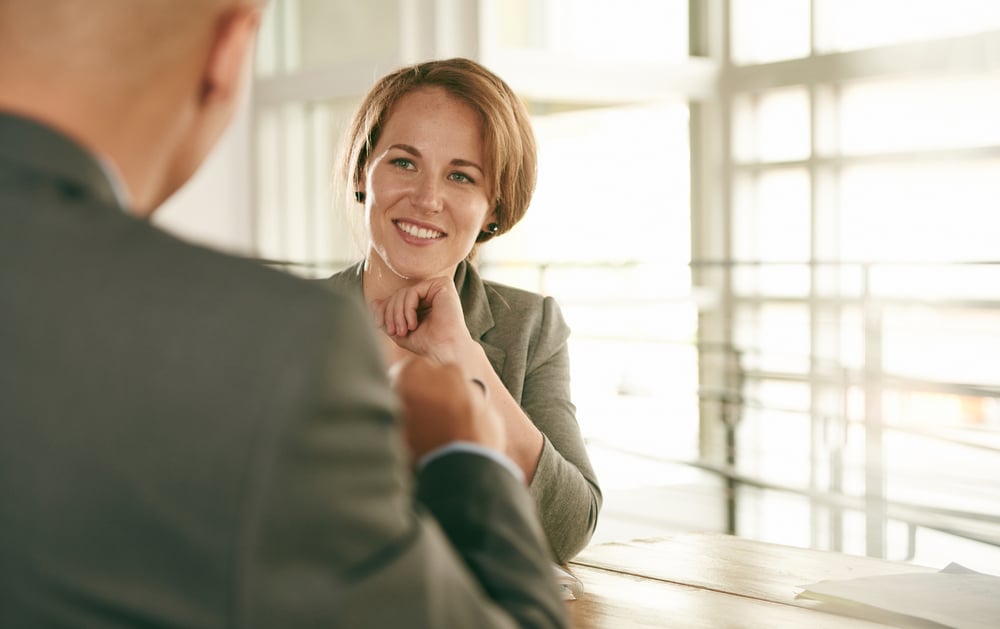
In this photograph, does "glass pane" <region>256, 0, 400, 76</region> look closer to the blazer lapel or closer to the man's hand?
the blazer lapel

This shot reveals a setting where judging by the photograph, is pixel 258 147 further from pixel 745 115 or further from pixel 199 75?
pixel 199 75

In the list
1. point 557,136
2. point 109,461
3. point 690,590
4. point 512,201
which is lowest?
→ point 690,590

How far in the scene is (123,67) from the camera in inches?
22.4

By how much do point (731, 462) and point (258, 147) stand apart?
13.4ft

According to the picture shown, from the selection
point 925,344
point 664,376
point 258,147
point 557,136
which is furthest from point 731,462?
point 258,147

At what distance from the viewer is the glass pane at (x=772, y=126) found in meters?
6.59

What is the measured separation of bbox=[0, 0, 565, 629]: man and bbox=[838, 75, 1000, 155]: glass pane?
19.9 ft

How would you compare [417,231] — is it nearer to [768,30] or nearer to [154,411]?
[154,411]

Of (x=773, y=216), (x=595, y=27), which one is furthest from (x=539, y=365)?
(x=773, y=216)

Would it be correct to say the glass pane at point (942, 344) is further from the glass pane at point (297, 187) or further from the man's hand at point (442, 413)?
the man's hand at point (442, 413)

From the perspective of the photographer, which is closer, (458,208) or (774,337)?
(458,208)

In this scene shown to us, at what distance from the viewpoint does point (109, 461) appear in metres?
0.49

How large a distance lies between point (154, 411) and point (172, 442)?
0.02 meters

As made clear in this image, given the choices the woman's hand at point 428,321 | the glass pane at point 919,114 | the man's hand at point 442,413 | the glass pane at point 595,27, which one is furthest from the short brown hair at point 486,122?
the glass pane at point 919,114
